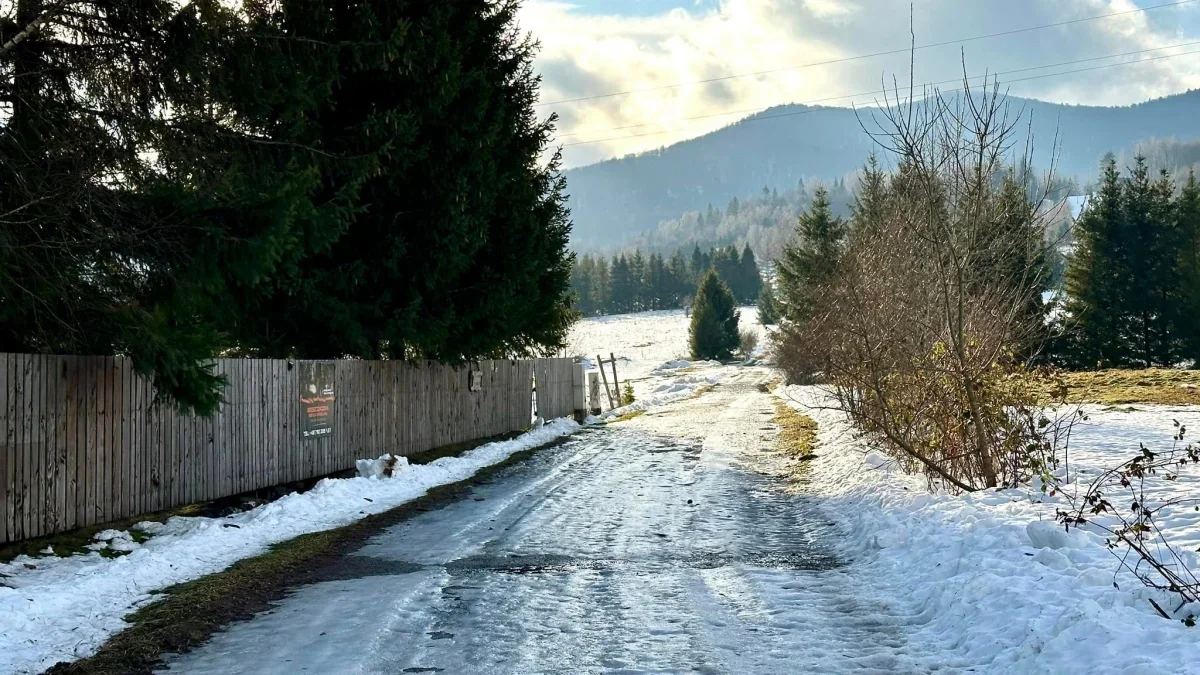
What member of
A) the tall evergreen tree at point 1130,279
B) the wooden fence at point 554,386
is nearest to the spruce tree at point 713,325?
the tall evergreen tree at point 1130,279

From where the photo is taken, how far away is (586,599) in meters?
6.43

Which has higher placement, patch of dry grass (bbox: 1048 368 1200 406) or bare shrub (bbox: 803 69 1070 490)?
bare shrub (bbox: 803 69 1070 490)

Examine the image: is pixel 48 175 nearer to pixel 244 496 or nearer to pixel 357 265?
pixel 244 496

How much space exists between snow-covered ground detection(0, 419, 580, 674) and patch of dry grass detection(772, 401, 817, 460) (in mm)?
7292

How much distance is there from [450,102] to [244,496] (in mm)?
7430

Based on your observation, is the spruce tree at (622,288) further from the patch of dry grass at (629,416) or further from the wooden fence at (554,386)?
the wooden fence at (554,386)

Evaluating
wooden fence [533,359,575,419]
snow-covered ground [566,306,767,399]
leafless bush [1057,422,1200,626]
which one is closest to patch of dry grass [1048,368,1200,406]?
leafless bush [1057,422,1200,626]

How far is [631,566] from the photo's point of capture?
7.51m

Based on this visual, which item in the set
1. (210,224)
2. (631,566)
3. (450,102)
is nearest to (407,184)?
(450,102)

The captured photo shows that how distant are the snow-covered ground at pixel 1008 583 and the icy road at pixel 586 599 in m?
0.32

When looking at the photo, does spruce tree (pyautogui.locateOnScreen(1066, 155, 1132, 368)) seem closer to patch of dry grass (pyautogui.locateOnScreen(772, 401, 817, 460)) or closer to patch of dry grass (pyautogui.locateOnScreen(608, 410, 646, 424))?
patch of dry grass (pyautogui.locateOnScreen(772, 401, 817, 460))

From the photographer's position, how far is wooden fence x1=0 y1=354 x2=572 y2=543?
7875 mm

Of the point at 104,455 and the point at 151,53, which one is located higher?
the point at 151,53

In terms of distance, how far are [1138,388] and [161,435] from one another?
21663 millimetres
